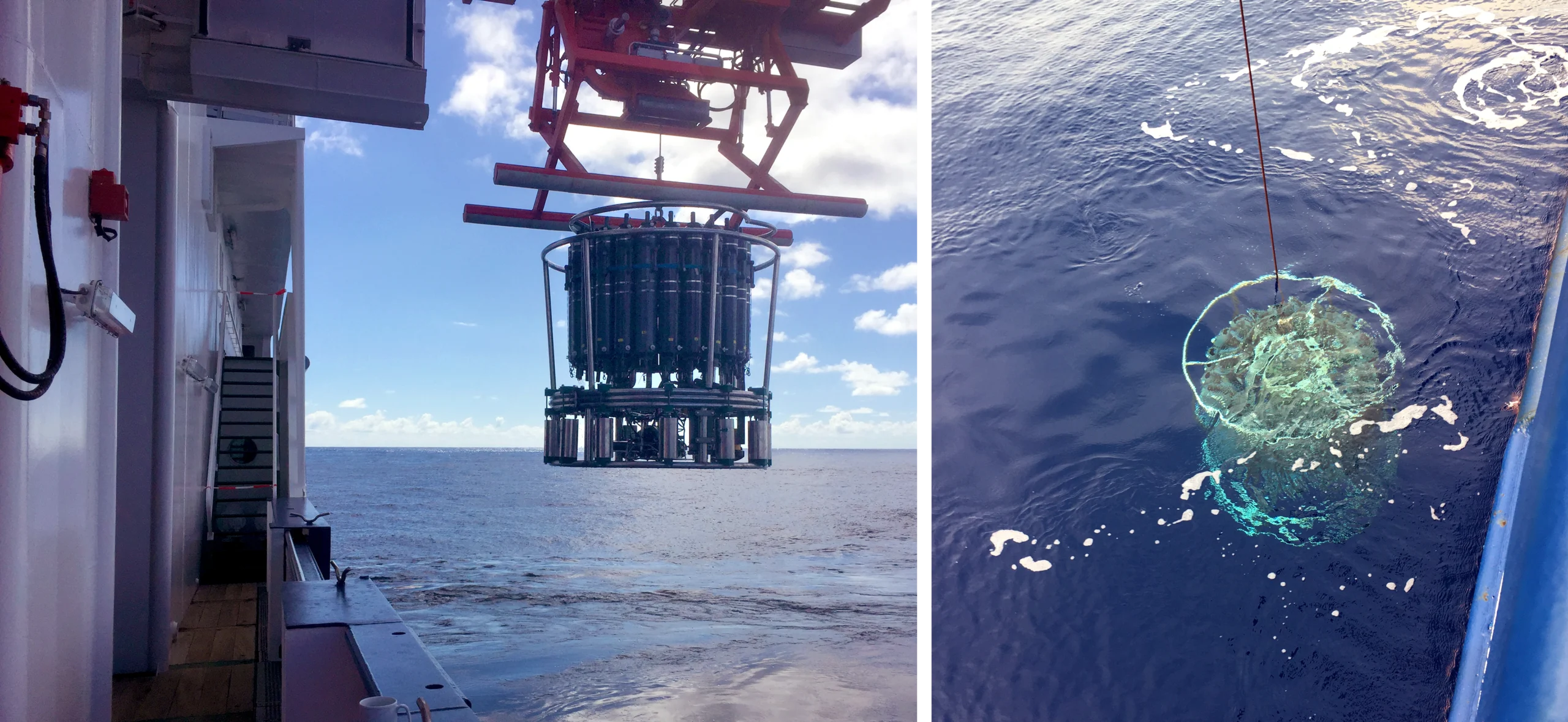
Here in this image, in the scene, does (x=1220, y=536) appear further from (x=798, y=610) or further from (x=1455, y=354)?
(x=798, y=610)

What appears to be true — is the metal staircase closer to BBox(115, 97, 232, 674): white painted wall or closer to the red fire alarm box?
BBox(115, 97, 232, 674): white painted wall

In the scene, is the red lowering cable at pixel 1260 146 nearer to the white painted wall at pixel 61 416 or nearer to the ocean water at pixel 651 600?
the ocean water at pixel 651 600

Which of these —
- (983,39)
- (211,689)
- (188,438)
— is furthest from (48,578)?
(188,438)

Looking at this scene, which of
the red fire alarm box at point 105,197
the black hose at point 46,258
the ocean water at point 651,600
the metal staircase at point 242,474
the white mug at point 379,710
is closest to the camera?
the white mug at point 379,710

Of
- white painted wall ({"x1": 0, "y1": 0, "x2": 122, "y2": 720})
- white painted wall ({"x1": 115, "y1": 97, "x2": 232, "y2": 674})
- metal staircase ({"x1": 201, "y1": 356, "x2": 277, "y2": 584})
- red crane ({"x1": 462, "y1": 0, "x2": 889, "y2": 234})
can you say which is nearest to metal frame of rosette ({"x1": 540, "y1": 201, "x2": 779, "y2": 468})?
red crane ({"x1": 462, "y1": 0, "x2": 889, "y2": 234})

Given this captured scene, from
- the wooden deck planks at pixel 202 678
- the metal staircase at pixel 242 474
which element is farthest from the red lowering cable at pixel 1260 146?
the metal staircase at pixel 242 474

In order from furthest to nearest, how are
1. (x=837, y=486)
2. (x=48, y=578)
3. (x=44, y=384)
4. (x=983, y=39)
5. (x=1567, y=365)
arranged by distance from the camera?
(x=837, y=486)
(x=983, y=39)
(x=1567, y=365)
(x=48, y=578)
(x=44, y=384)
